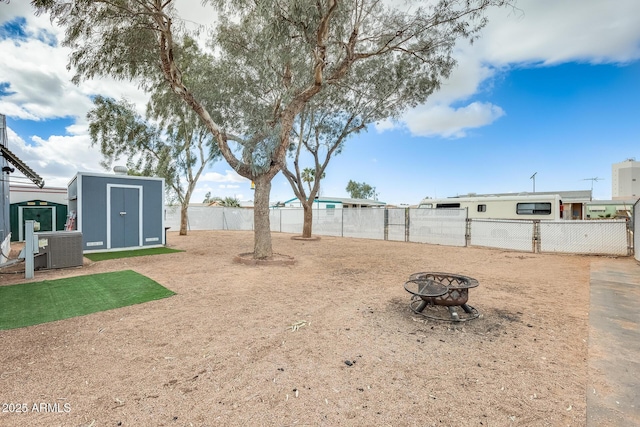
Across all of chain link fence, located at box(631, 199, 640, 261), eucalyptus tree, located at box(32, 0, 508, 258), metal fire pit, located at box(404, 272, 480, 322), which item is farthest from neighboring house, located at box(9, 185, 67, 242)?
chain link fence, located at box(631, 199, 640, 261)

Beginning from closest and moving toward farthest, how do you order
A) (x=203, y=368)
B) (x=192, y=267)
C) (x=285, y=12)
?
(x=203, y=368), (x=285, y=12), (x=192, y=267)

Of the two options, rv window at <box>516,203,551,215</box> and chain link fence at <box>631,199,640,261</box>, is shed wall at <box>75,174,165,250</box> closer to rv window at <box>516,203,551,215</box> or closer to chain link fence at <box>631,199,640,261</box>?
chain link fence at <box>631,199,640,261</box>

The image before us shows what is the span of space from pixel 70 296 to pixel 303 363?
442 centimetres

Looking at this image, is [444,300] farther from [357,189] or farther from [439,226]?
[357,189]

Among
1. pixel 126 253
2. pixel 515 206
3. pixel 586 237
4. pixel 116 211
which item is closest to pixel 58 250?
pixel 126 253

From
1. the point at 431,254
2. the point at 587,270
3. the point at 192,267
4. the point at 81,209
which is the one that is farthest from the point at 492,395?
the point at 81,209

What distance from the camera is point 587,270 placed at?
23.6 feet

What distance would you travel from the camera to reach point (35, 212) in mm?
13977

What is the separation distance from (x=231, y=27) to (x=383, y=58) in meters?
5.92

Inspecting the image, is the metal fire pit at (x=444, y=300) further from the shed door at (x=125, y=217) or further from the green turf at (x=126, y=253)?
the shed door at (x=125, y=217)

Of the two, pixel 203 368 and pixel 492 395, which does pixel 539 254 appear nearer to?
pixel 492 395

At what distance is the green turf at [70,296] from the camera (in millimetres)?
3803

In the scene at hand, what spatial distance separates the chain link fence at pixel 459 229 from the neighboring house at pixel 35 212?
5.66 m

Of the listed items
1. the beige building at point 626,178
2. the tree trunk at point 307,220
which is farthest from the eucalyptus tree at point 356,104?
the beige building at point 626,178
